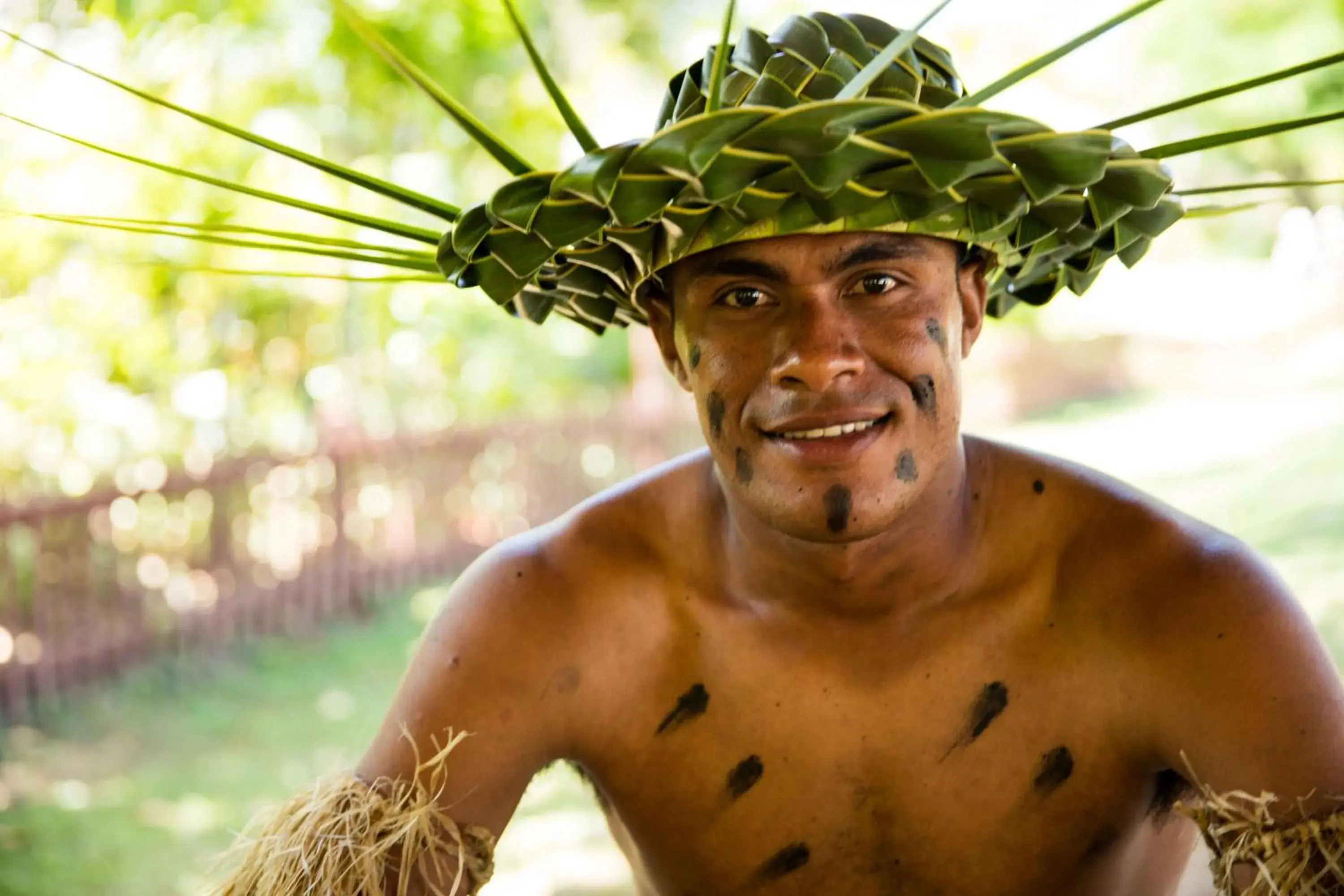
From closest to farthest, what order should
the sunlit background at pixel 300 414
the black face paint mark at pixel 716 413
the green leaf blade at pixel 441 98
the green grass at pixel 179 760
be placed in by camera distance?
the green leaf blade at pixel 441 98
the black face paint mark at pixel 716 413
the green grass at pixel 179 760
the sunlit background at pixel 300 414

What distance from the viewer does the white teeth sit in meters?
1.60

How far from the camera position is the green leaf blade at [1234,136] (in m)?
1.40

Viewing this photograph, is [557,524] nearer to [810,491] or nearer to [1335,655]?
[810,491]

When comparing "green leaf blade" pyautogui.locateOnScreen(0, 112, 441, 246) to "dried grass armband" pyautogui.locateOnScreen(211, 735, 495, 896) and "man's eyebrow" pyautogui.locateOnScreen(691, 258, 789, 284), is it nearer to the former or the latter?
"man's eyebrow" pyautogui.locateOnScreen(691, 258, 789, 284)

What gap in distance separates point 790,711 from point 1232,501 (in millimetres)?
6479

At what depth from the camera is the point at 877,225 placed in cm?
155

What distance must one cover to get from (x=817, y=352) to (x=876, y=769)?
58cm

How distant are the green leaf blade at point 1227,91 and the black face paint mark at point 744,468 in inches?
21.6

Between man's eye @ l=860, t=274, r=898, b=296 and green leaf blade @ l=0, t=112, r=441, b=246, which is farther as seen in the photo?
man's eye @ l=860, t=274, r=898, b=296

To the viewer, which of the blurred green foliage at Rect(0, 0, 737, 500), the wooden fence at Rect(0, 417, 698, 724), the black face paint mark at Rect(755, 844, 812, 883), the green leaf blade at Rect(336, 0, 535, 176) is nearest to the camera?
the green leaf blade at Rect(336, 0, 535, 176)

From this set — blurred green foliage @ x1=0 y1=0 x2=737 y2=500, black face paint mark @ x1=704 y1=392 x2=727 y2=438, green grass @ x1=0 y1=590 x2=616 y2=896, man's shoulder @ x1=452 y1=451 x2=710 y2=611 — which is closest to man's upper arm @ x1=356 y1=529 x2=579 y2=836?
man's shoulder @ x1=452 y1=451 x2=710 y2=611

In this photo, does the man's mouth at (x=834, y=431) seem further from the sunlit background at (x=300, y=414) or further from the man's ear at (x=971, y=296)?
the sunlit background at (x=300, y=414)

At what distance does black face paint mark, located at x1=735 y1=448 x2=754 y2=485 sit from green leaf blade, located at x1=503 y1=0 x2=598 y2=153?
0.41 meters

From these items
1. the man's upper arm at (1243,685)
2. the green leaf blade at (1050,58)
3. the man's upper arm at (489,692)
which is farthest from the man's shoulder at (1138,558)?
the man's upper arm at (489,692)
